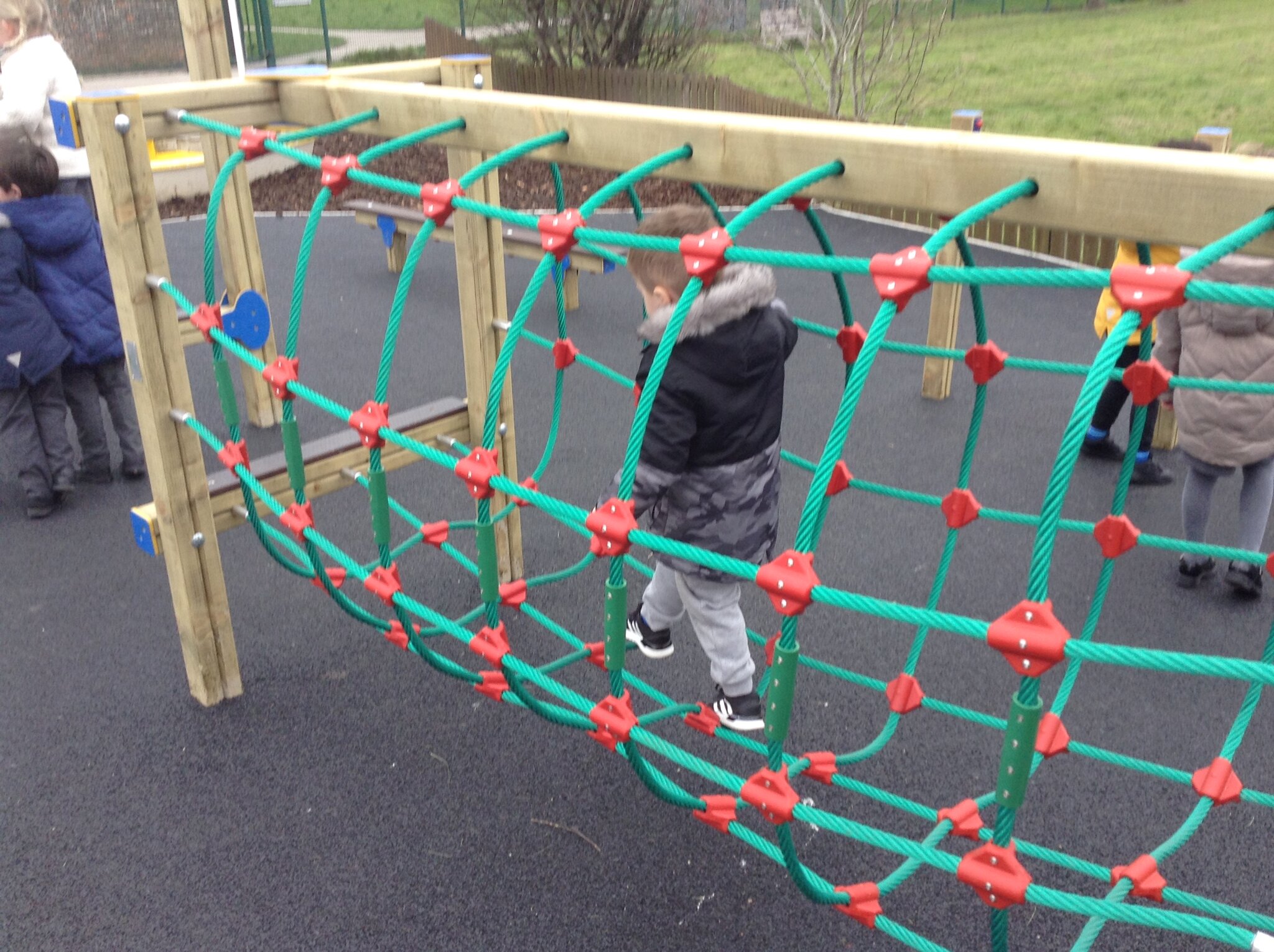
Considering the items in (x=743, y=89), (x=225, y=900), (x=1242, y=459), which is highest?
(x=743, y=89)

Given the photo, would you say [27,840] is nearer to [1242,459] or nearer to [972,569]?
[972,569]

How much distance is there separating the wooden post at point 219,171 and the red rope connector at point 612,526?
89.3 inches

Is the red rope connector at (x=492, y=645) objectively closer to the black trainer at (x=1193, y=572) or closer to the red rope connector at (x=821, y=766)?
the red rope connector at (x=821, y=766)

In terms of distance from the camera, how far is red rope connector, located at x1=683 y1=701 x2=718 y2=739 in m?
1.92

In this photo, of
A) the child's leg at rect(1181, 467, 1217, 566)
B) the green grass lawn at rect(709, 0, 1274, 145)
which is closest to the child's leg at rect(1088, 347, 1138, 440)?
the child's leg at rect(1181, 467, 1217, 566)

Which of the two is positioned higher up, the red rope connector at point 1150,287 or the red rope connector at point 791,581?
the red rope connector at point 1150,287

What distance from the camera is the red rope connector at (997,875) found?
122cm

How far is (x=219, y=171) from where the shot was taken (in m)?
3.39

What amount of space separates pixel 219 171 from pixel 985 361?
252 centimetres

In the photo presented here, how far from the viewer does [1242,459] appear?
2.61 metres

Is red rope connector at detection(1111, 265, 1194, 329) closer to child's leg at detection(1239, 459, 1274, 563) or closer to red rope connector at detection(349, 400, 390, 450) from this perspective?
red rope connector at detection(349, 400, 390, 450)

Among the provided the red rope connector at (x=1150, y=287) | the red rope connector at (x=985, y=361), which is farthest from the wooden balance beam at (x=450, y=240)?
the red rope connector at (x=1150, y=287)

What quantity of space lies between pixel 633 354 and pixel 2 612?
2.57 metres

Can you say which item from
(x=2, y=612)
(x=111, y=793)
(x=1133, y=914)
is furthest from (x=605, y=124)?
(x=2, y=612)
